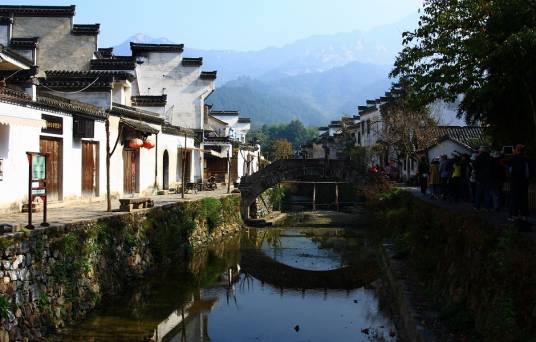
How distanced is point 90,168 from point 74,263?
10348mm

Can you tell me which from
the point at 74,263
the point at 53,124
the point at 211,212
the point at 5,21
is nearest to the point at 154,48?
the point at 5,21

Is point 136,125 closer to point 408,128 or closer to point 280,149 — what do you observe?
point 408,128

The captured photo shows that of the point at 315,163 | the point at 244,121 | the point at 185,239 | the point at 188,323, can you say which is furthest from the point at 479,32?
the point at 244,121

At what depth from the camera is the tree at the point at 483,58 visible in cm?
1300

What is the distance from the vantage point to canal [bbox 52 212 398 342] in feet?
43.2

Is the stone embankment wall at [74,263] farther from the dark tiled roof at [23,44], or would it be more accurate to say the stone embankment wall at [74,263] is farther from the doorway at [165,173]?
the doorway at [165,173]

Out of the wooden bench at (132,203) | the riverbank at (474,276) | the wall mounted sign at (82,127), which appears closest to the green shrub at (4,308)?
the riverbank at (474,276)

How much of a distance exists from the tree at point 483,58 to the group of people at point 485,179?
1497 mm

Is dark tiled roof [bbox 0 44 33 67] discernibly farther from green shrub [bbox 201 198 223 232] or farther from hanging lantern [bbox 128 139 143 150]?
green shrub [bbox 201 198 223 232]

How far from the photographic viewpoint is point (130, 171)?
2659cm

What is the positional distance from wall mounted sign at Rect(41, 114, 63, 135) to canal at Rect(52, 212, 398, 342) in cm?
592

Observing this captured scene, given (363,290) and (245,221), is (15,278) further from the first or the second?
(245,221)

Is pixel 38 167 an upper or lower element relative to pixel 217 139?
lower

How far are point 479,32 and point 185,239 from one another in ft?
43.5
